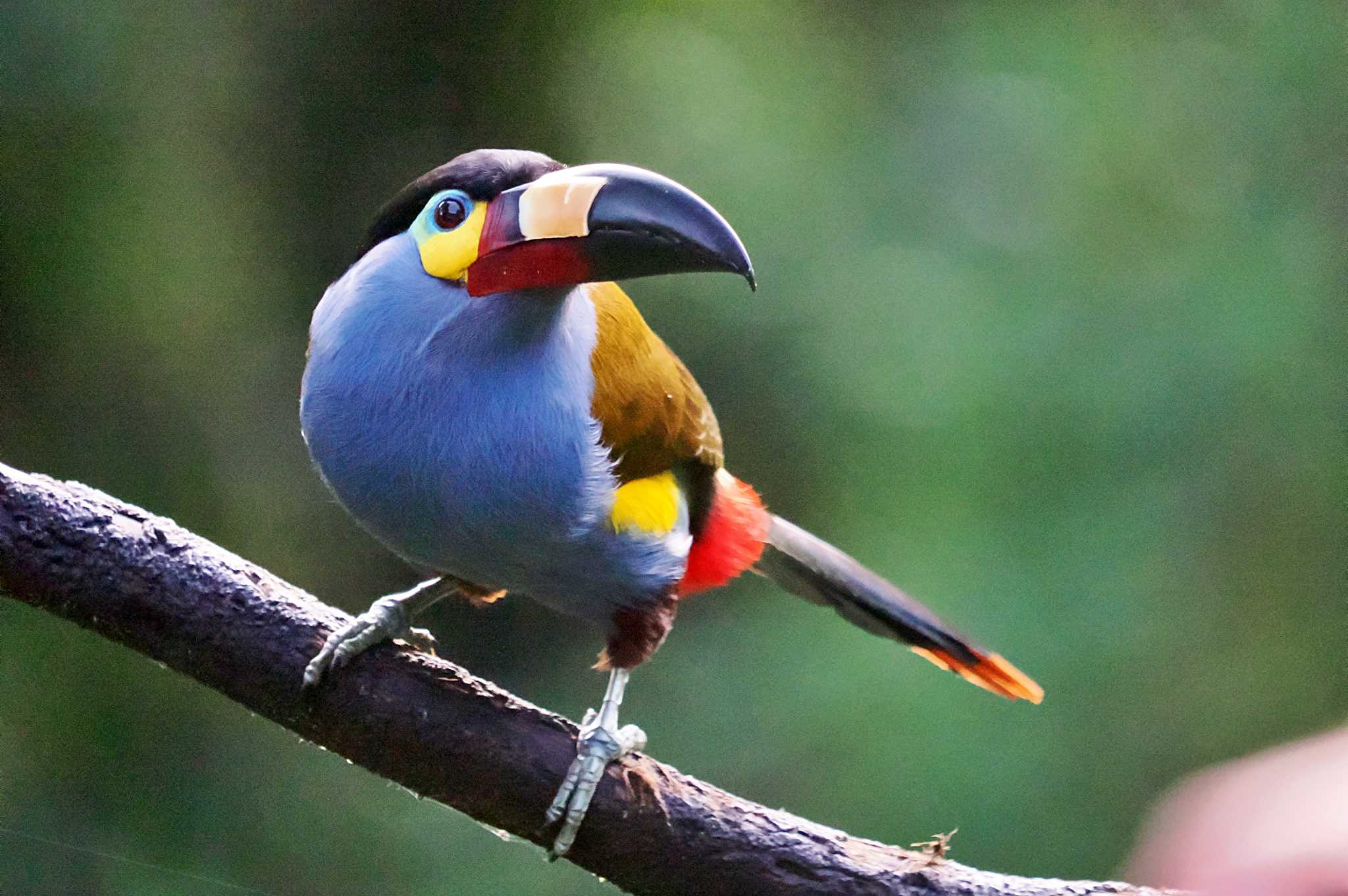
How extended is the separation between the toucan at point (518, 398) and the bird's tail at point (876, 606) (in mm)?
364

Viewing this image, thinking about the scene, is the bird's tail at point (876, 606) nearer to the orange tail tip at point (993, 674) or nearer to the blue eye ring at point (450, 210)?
the orange tail tip at point (993, 674)

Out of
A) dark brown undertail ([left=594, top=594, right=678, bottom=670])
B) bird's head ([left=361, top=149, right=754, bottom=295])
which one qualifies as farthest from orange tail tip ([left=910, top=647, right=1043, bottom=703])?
bird's head ([left=361, top=149, right=754, bottom=295])

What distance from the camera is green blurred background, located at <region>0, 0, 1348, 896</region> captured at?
203cm

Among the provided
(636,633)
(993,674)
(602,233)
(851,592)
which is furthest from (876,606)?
(602,233)

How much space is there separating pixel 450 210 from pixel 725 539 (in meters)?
0.57

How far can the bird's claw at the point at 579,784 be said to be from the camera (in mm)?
1271

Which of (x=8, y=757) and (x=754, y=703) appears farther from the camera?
(x=754, y=703)

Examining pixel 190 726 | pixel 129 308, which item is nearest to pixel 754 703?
pixel 190 726

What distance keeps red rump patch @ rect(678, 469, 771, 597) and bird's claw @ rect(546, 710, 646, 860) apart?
0.27m

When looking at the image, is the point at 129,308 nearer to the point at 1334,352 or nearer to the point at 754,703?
the point at 754,703

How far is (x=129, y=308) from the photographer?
2080mm

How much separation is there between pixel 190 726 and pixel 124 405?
20.9 inches

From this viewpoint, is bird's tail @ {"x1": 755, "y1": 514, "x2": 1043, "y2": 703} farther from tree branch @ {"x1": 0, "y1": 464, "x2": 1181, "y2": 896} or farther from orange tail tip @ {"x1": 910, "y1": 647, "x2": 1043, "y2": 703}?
tree branch @ {"x1": 0, "y1": 464, "x2": 1181, "y2": 896}

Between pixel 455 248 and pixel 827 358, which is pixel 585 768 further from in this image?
pixel 827 358
